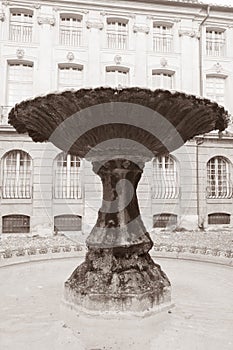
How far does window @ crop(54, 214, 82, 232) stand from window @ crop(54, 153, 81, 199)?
34.0 inches

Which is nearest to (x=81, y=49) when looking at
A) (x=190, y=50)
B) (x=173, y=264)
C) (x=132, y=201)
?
(x=190, y=50)

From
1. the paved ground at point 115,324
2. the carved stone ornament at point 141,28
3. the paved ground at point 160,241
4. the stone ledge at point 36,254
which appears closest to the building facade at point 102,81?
the carved stone ornament at point 141,28

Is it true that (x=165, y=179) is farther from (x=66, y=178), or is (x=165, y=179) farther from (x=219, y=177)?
(x=66, y=178)

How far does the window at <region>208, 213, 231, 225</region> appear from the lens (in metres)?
15.9

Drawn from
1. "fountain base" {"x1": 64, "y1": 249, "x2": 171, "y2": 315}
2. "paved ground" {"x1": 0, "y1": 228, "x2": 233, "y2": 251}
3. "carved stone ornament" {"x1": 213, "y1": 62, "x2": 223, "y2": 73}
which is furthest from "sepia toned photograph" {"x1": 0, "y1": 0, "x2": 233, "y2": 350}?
"paved ground" {"x1": 0, "y1": 228, "x2": 233, "y2": 251}

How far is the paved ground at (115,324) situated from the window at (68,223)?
9746mm

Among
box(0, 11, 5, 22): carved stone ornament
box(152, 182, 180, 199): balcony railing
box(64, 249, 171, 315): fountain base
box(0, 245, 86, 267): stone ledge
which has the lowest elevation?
box(0, 245, 86, 267): stone ledge

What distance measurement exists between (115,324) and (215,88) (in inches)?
616

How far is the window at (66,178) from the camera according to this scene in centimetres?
1484

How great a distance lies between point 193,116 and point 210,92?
14412 mm

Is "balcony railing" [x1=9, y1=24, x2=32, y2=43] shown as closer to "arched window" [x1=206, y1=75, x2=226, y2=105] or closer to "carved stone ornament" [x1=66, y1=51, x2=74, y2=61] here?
"carved stone ornament" [x1=66, y1=51, x2=74, y2=61]

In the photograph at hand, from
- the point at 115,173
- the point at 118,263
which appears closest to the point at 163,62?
the point at 115,173

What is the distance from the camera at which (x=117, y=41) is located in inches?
628

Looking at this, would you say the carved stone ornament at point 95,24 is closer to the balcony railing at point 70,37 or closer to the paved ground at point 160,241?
the balcony railing at point 70,37
